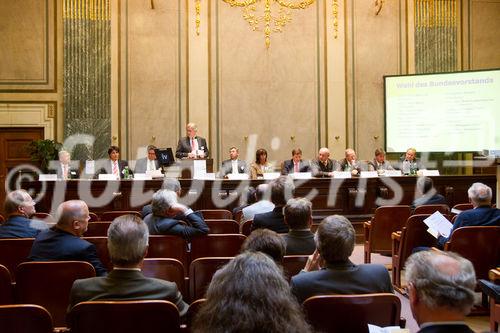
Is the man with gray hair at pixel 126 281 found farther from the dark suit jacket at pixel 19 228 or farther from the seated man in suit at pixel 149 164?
the seated man in suit at pixel 149 164

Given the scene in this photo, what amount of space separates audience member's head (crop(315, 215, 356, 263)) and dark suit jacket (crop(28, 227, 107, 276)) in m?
1.28

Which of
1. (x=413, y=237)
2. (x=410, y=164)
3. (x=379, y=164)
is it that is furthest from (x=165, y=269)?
(x=379, y=164)

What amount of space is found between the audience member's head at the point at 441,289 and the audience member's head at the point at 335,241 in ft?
2.47

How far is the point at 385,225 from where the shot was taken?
5.77 metres

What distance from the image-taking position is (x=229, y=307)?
1.37 meters

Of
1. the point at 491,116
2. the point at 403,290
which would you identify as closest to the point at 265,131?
the point at 491,116

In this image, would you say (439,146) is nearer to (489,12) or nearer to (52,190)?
(489,12)

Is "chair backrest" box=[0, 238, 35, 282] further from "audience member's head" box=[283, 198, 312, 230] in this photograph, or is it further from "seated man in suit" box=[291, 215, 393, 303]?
"seated man in suit" box=[291, 215, 393, 303]

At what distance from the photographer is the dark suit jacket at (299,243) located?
363cm

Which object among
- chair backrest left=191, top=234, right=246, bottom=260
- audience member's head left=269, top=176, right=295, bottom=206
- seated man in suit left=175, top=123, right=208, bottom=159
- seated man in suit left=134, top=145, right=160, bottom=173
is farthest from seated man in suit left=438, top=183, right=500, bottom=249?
seated man in suit left=134, top=145, right=160, bottom=173

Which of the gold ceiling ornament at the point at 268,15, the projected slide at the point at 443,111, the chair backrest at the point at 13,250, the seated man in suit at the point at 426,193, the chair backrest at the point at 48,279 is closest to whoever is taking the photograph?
the chair backrest at the point at 48,279

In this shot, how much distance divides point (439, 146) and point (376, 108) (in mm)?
1377

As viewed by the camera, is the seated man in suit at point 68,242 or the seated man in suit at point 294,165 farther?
the seated man in suit at point 294,165

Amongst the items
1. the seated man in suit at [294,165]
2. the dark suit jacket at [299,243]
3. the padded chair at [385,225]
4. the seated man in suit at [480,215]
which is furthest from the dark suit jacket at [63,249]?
the seated man in suit at [294,165]
